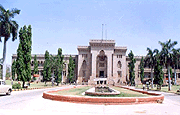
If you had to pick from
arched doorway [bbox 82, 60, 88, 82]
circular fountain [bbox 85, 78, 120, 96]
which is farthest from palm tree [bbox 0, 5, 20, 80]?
arched doorway [bbox 82, 60, 88, 82]

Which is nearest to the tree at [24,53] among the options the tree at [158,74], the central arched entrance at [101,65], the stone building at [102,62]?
the tree at [158,74]

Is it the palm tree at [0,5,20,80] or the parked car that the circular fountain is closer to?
the parked car

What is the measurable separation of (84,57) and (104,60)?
7.38 metres

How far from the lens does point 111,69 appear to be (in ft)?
226

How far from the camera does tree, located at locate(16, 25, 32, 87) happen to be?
3428 centimetres

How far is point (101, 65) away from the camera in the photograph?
71.4 meters

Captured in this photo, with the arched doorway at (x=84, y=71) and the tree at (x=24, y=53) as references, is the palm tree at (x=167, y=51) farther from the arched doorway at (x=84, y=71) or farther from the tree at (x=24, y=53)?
the arched doorway at (x=84, y=71)

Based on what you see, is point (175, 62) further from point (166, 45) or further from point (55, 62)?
point (55, 62)

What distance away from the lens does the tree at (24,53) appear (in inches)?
1350

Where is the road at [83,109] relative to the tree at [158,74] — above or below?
below

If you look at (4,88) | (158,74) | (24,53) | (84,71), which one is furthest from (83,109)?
(84,71)

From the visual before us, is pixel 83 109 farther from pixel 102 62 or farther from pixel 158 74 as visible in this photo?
pixel 102 62

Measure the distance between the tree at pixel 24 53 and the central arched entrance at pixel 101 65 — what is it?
3757cm

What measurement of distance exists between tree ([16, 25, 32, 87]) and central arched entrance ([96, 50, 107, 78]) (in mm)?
37571
